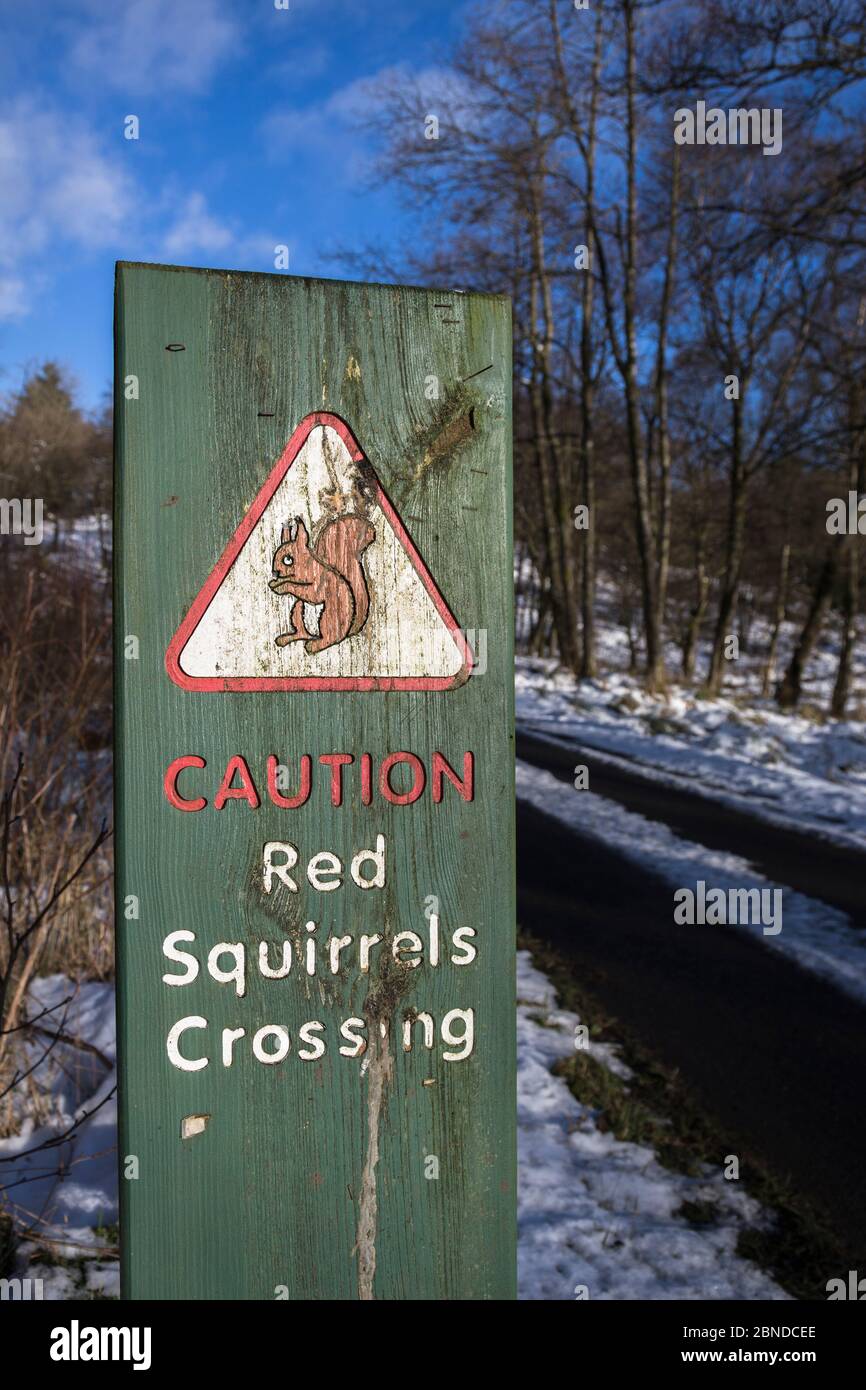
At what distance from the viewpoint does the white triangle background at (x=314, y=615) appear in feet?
4.61

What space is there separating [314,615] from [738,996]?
3.71 m

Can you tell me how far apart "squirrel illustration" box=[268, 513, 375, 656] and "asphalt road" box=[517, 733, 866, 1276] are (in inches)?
92.8

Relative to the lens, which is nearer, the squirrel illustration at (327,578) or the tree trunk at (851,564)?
the squirrel illustration at (327,578)

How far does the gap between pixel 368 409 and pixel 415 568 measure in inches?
10.0

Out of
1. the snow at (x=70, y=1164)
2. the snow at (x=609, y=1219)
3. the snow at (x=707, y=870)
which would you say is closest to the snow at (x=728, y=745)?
the snow at (x=707, y=870)

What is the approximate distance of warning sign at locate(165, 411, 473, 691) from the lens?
1.41 m

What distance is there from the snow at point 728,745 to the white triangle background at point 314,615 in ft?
22.1

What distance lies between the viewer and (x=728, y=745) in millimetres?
11781

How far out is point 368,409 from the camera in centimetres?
145
